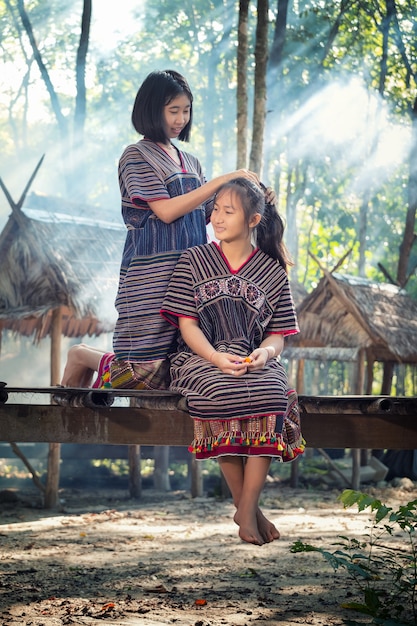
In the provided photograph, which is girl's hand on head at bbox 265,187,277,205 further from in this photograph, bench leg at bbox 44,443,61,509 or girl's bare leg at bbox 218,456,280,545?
bench leg at bbox 44,443,61,509

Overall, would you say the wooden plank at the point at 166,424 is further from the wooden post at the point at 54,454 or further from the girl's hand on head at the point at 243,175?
the wooden post at the point at 54,454

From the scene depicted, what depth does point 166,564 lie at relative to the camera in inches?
264

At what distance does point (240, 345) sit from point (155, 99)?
1.17 meters

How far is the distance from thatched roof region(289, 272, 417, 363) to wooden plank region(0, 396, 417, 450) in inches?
288

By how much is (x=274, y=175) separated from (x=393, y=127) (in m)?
5.55

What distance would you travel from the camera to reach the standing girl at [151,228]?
378 centimetres

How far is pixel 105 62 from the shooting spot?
96.2 feet

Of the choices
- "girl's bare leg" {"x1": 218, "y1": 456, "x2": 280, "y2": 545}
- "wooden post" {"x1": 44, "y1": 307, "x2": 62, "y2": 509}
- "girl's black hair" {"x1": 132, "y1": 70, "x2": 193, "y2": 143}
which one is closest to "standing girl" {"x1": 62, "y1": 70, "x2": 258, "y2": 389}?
"girl's black hair" {"x1": 132, "y1": 70, "x2": 193, "y2": 143}

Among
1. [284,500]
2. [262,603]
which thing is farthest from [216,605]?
[284,500]

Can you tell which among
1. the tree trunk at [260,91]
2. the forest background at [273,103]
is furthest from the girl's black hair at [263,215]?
the forest background at [273,103]

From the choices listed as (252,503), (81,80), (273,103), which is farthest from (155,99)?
(273,103)

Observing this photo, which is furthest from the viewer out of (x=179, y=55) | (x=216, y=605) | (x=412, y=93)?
(x=179, y=55)

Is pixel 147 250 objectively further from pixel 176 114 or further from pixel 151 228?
pixel 176 114

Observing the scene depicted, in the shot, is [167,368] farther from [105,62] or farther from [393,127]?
[105,62]
